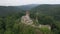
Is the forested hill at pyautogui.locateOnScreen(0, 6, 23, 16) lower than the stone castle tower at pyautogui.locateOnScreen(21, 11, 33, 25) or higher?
higher

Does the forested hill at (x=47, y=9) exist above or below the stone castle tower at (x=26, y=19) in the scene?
above

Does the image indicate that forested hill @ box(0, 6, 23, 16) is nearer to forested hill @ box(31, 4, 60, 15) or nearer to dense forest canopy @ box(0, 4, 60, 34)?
dense forest canopy @ box(0, 4, 60, 34)

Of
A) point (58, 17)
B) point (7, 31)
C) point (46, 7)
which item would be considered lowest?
point (7, 31)

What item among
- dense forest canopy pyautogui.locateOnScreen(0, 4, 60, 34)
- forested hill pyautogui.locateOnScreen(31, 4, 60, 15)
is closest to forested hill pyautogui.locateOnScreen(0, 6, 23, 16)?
dense forest canopy pyautogui.locateOnScreen(0, 4, 60, 34)

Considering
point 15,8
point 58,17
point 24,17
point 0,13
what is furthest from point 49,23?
point 0,13

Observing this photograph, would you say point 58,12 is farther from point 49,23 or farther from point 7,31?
point 7,31

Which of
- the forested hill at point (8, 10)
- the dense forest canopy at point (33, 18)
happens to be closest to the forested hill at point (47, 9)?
the dense forest canopy at point (33, 18)

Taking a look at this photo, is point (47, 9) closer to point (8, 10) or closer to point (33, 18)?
point (33, 18)

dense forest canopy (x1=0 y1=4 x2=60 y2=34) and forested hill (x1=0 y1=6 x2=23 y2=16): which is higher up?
forested hill (x1=0 y1=6 x2=23 y2=16)

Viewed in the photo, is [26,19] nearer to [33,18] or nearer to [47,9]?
[33,18]

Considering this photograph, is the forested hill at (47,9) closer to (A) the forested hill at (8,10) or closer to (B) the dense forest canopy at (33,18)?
(B) the dense forest canopy at (33,18)

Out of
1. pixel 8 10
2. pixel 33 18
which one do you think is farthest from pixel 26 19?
pixel 8 10
